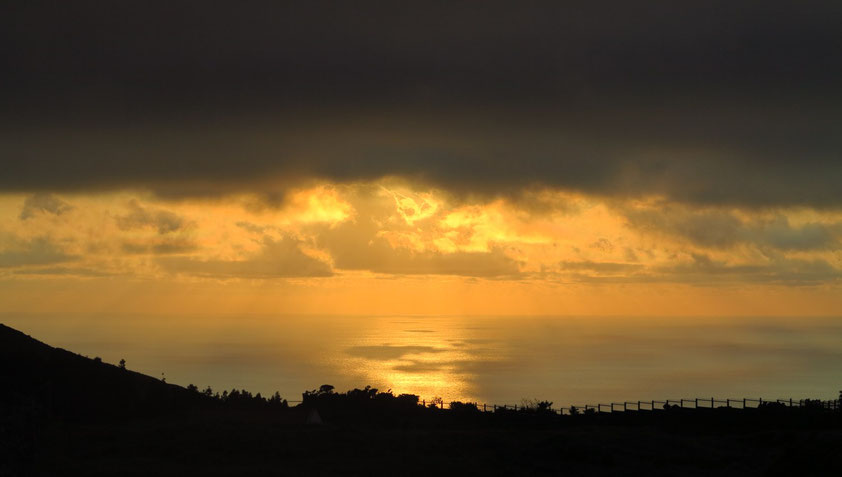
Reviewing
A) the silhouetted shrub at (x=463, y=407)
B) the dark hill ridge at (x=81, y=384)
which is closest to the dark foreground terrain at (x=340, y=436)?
the dark hill ridge at (x=81, y=384)

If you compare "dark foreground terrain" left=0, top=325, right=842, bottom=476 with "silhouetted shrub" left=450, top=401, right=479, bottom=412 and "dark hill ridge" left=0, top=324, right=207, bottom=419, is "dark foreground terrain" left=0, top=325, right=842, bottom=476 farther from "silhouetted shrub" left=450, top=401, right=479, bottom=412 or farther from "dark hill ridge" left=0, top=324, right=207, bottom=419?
"silhouetted shrub" left=450, top=401, right=479, bottom=412

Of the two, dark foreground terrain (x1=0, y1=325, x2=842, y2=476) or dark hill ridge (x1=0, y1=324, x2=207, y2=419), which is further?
dark hill ridge (x1=0, y1=324, x2=207, y2=419)

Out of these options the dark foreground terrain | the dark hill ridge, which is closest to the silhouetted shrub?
the dark foreground terrain

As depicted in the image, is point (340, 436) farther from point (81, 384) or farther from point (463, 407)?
point (81, 384)

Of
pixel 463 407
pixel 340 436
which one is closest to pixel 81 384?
pixel 340 436

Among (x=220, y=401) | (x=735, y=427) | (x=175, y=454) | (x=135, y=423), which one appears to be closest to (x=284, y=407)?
(x=220, y=401)

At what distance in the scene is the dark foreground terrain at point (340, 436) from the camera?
109ft

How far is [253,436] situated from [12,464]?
655 inches

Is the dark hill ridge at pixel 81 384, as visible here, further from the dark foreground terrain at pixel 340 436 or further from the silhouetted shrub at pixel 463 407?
the silhouetted shrub at pixel 463 407

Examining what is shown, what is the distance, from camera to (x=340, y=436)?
140ft

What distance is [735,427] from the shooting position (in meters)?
49.3

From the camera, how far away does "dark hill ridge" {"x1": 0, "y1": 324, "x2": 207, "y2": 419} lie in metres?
54.9

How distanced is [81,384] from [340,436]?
2582 centimetres

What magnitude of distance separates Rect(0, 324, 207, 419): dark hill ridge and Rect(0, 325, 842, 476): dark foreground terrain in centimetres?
13
